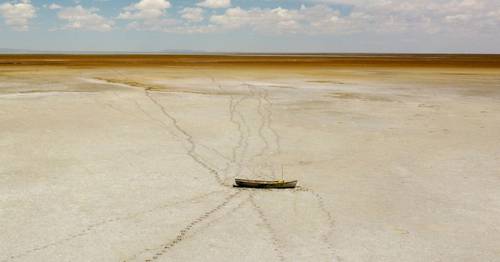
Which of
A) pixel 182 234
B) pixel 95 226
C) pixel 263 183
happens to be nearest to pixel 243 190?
pixel 263 183

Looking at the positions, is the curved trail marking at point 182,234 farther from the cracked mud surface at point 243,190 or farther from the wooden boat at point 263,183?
the wooden boat at point 263,183

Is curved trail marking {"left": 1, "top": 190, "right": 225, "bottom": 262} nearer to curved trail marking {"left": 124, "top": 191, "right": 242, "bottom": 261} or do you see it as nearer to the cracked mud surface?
the cracked mud surface

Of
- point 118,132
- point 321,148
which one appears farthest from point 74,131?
point 321,148

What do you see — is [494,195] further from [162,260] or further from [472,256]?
[162,260]

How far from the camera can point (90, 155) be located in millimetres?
7977

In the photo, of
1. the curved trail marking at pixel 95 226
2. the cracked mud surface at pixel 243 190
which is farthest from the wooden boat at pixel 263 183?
the curved trail marking at pixel 95 226

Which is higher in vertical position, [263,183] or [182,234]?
[263,183]

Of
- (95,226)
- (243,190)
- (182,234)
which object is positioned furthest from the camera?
(243,190)

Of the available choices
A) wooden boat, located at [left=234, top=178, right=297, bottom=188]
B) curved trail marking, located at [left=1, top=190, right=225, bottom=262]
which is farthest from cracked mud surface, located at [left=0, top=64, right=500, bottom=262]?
wooden boat, located at [left=234, top=178, right=297, bottom=188]

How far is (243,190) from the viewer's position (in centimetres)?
616

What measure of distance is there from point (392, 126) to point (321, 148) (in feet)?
10.0

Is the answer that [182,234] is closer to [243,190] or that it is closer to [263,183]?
[243,190]

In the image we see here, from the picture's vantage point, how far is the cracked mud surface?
14.9ft

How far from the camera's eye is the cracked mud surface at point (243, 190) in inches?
179
